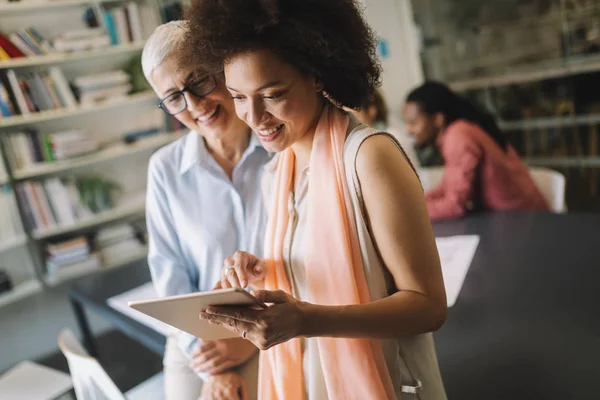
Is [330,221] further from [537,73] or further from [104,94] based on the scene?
[537,73]

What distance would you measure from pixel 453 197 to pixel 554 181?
1.68 feet

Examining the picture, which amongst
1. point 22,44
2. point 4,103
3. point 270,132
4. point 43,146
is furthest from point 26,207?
point 270,132

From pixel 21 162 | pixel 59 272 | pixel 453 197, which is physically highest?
pixel 21 162

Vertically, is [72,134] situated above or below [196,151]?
above

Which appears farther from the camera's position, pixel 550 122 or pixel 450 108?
pixel 550 122

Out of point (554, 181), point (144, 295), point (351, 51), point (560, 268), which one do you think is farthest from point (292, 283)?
point (554, 181)

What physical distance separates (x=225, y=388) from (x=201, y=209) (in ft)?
1.50

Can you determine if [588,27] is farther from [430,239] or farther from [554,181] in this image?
[430,239]

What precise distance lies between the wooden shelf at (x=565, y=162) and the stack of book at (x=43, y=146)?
337cm

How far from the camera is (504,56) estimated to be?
3.88 metres

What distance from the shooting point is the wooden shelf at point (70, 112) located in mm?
2961

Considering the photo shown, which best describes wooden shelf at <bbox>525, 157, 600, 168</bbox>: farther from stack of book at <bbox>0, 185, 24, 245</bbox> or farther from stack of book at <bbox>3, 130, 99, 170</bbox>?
stack of book at <bbox>0, 185, 24, 245</bbox>

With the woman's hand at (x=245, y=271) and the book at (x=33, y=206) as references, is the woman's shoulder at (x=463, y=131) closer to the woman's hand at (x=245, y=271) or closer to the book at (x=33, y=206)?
the woman's hand at (x=245, y=271)

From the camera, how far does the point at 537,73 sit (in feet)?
12.4
